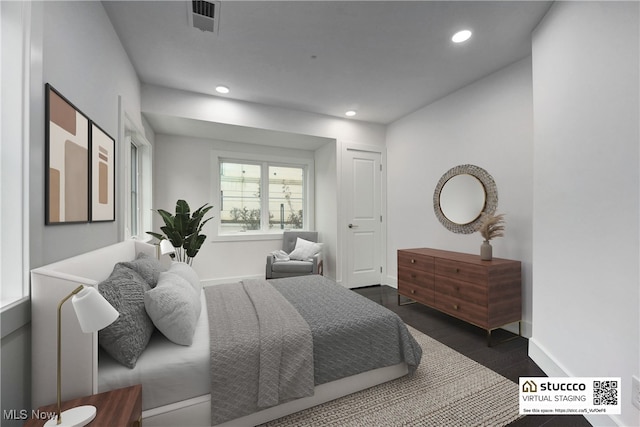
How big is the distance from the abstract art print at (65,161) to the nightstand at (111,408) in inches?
30.8

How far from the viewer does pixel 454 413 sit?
1.53 m

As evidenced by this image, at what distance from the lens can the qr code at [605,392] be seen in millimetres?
1308

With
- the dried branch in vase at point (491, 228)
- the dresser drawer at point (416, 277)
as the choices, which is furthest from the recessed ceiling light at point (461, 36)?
the dresser drawer at point (416, 277)

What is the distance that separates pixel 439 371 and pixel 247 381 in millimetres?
1438

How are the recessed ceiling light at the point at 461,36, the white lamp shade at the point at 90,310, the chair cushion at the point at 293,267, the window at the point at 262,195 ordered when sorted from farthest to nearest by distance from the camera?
the window at the point at 262,195 → the chair cushion at the point at 293,267 → the recessed ceiling light at the point at 461,36 → the white lamp shade at the point at 90,310

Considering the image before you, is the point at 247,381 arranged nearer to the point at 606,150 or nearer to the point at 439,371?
the point at 439,371

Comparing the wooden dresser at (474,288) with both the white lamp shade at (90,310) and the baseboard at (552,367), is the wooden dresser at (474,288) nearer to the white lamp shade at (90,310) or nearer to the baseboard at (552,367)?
the baseboard at (552,367)

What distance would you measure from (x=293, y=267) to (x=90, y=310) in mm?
2849

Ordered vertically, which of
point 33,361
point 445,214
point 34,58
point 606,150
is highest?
point 34,58

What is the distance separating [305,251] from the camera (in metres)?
3.93

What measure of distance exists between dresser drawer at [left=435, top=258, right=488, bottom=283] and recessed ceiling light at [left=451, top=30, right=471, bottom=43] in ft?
6.52

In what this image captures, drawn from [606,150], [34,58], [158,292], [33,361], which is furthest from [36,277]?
[606,150]

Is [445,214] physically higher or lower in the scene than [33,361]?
higher

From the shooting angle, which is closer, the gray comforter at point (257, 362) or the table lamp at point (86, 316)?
the table lamp at point (86, 316)
